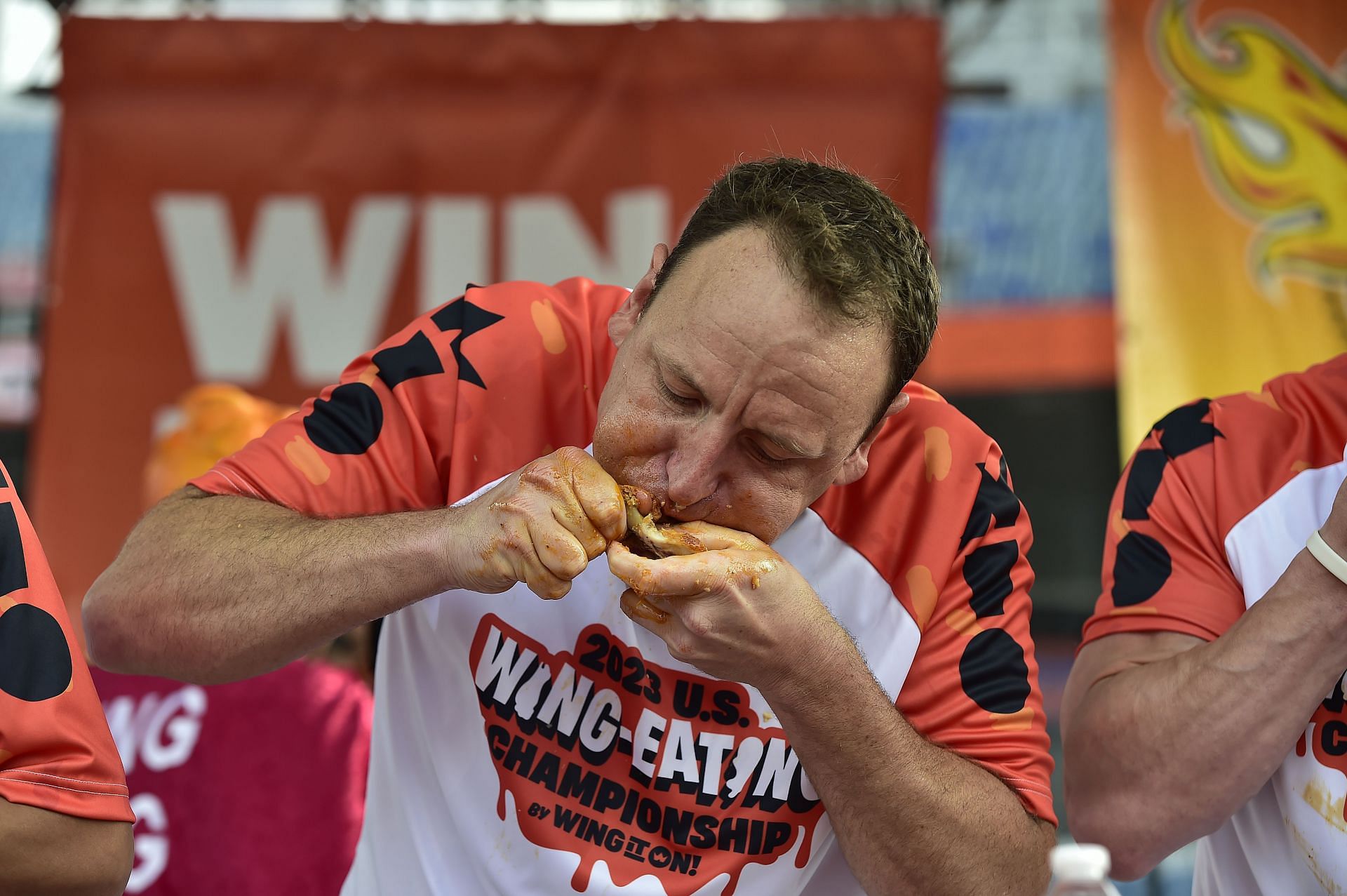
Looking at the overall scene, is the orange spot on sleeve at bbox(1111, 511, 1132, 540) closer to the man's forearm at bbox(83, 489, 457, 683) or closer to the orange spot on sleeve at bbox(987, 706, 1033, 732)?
the orange spot on sleeve at bbox(987, 706, 1033, 732)

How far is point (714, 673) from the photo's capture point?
1.62 meters

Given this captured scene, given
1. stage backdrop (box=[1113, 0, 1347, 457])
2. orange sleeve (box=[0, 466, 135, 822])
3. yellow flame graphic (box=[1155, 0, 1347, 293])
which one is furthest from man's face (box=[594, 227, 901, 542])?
yellow flame graphic (box=[1155, 0, 1347, 293])

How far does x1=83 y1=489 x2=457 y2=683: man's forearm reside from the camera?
5.29 ft

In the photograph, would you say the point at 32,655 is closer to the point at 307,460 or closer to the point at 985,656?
the point at 307,460

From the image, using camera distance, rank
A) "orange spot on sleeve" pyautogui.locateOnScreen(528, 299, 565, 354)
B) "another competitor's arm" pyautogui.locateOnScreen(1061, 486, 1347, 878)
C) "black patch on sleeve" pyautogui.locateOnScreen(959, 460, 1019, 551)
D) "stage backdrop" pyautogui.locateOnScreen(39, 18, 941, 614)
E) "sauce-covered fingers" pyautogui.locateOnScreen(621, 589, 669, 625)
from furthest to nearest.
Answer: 1. "stage backdrop" pyautogui.locateOnScreen(39, 18, 941, 614)
2. "orange spot on sleeve" pyautogui.locateOnScreen(528, 299, 565, 354)
3. "black patch on sleeve" pyautogui.locateOnScreen(959, 460, 1019, 551)
4. "another competitor's arm" pyautogui.locateOnScreen(1061, 486, 1347, 878)
5. "sauce-covered fingers" pyautogui.locateOnScreen(621, 589, 669, 625)

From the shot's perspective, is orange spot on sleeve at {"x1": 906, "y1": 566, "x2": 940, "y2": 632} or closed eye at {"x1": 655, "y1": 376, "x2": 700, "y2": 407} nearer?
closed eye at {"x1": 655, "y1": 376, "x2": 700, "y2": 407}

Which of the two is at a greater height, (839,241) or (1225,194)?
(1225,194)

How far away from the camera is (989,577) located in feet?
6.02

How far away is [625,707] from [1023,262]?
3530 millimetres

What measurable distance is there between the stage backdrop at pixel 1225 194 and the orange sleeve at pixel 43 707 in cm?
384

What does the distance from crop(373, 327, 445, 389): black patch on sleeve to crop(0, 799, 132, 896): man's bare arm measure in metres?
0.68

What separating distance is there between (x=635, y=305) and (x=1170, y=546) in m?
0.85

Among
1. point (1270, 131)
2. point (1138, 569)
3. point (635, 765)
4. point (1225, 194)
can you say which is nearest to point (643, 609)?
point (635, 765)

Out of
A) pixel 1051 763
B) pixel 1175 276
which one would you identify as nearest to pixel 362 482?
pixel 1051 763
